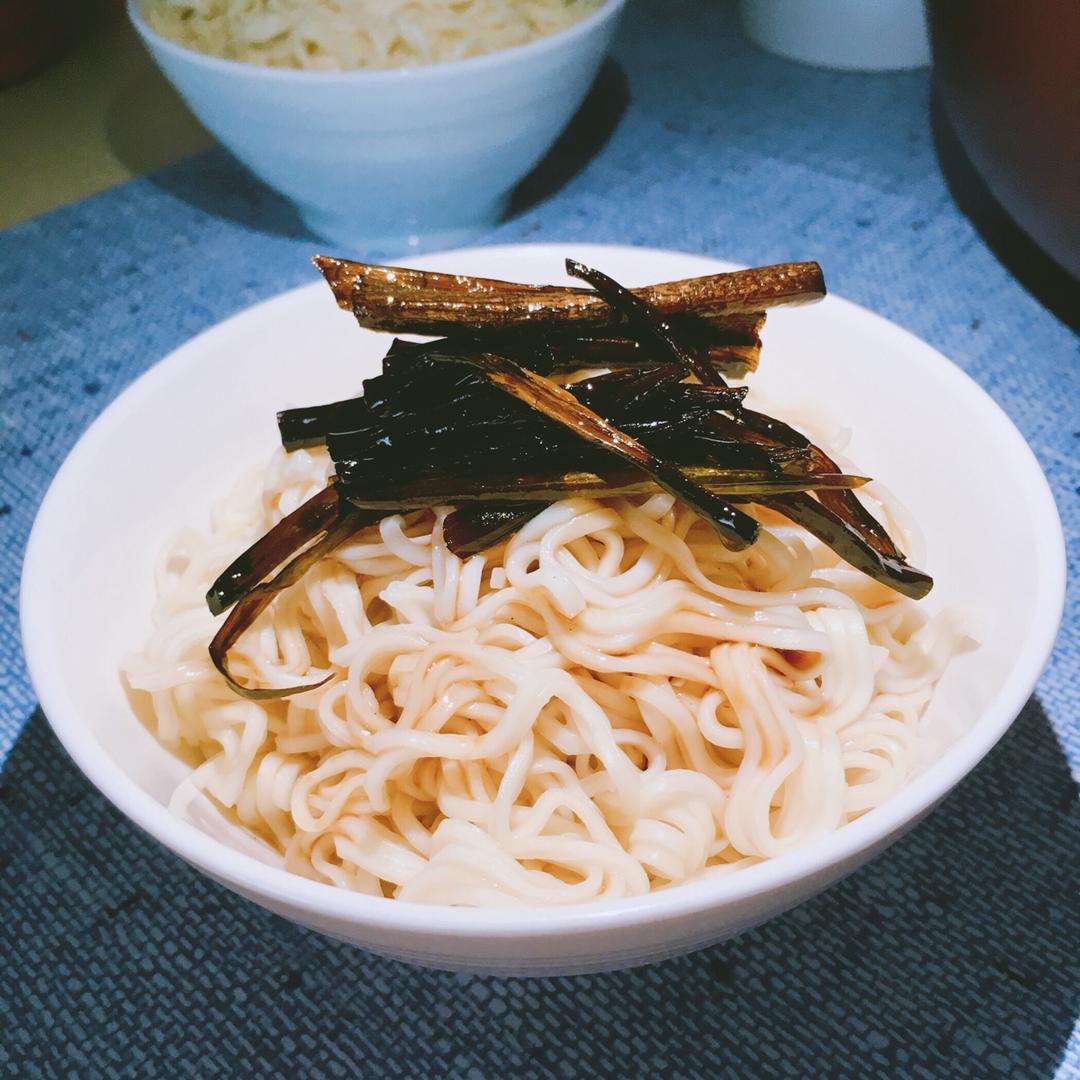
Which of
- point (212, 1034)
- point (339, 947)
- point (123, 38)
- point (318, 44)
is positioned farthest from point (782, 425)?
point (123, 38)

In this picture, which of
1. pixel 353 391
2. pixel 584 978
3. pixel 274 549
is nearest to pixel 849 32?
pixel 353 391

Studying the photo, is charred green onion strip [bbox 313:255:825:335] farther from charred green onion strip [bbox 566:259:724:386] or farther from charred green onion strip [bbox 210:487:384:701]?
charred green onion strip [bbox 210:487:384:701]

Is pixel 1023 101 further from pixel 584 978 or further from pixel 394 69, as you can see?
pixel 584 978

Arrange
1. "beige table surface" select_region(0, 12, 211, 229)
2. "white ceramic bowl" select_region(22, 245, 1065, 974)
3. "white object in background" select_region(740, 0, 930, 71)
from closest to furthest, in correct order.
→ 1. "white ceramic bowl" select_region(22, 245, 1065, 974)
2. "beige table surface" select_region(0, 12, 211, 229)
3. "white object in background" select_region(740, 0, 930, 71)

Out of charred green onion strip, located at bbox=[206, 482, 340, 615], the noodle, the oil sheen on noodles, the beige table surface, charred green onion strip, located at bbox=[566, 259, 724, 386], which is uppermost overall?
the noodle

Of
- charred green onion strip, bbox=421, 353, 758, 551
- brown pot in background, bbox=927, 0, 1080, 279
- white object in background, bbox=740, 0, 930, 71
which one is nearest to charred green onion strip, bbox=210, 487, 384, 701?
charred green onion strip, bbox=421, 353, 758, 551

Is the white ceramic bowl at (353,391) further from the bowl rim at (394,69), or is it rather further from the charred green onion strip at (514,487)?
the bowl rim at (394,69)
